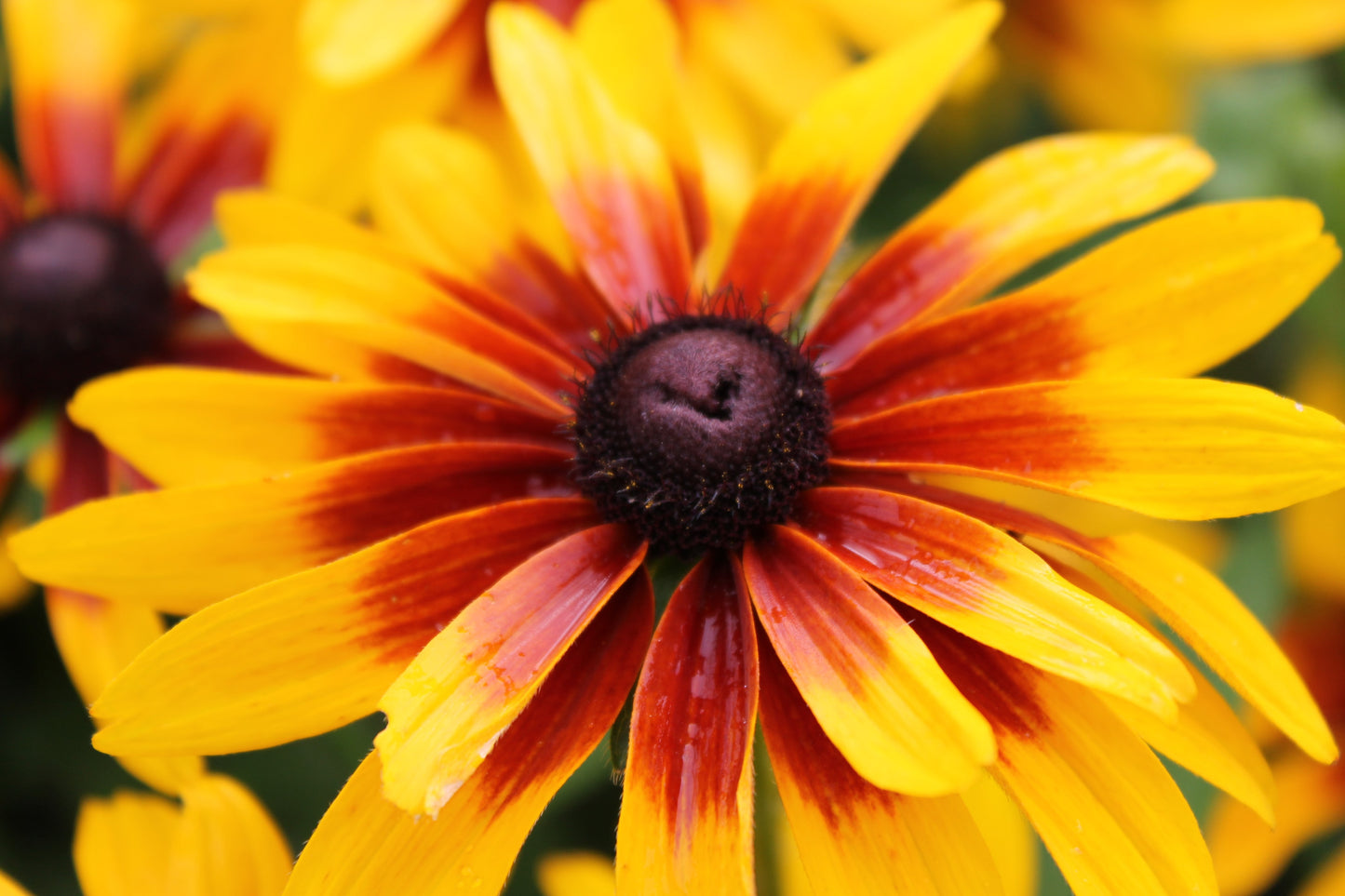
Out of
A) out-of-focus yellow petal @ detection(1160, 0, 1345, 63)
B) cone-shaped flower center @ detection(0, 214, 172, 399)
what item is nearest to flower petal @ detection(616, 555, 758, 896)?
cone-shaped flower center @ detection(0, 214, 172, 399)

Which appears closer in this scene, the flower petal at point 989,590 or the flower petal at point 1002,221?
the flower petal at point 989,590

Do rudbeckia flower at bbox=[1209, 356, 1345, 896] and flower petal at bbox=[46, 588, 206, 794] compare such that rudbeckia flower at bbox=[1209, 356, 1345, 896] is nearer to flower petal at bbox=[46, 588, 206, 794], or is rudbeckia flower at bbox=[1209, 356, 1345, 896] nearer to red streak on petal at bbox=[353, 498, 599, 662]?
red streak on petal at bbox=[353, 498, 599, 662]

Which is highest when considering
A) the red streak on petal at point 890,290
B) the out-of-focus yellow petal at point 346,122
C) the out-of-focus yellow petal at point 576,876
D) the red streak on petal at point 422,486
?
the out-of-focus yellow petal at point 346,122

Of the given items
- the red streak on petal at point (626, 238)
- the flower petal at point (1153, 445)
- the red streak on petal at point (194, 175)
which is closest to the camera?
the flower petal at point (1153, 445)

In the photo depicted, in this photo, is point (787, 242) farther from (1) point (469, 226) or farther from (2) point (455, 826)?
(2) point (455, 826)

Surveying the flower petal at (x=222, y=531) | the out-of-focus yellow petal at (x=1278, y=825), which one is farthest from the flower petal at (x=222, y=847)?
the out-of-focus yellow petal at (x=1278, y=825)

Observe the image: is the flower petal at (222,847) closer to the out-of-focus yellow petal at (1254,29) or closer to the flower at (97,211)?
the flower at (97,211)
